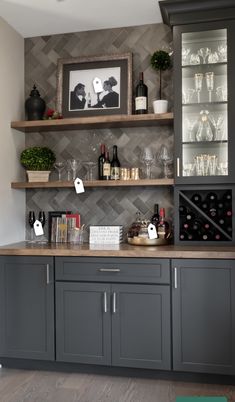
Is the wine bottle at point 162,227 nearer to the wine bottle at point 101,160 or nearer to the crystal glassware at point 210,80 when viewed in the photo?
the wine bottle at point 101,160

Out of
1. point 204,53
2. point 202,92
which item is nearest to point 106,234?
point 202,92

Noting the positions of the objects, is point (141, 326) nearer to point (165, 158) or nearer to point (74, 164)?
point (165, 158)

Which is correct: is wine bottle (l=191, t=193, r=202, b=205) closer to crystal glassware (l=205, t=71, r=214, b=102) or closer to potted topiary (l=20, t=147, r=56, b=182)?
crystal glassware (l=205, t=71, r=214, b=102)

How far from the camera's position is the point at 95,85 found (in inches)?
138

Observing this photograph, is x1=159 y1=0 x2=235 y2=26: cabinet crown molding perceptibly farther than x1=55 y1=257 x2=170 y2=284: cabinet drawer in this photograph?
Yes

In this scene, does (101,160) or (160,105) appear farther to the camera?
(101,160)

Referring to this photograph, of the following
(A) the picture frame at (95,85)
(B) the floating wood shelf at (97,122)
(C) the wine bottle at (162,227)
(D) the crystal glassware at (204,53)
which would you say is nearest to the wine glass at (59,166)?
(B) the floating wood shelf at (97,122)

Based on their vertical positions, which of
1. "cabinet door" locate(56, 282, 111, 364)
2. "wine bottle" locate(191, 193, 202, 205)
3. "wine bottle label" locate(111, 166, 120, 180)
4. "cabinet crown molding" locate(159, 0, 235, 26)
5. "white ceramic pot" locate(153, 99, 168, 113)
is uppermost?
"cabinet crown molding" locate(159, 0, 235, 26)

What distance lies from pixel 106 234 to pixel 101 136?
88 centimetres

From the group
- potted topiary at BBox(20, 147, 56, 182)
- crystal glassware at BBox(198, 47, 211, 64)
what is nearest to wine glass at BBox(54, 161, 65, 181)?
potted topiary at BBox(20, 147, 56, 182)

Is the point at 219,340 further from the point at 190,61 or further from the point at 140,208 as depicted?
the point at 190,61

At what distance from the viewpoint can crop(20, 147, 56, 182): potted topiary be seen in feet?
11.4

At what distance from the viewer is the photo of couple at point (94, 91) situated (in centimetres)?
347

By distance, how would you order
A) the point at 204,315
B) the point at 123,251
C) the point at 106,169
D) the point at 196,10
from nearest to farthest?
1. the point at 204,315
2. the point at 123,251
3. the point at 196,10
4. the point at 106,169
